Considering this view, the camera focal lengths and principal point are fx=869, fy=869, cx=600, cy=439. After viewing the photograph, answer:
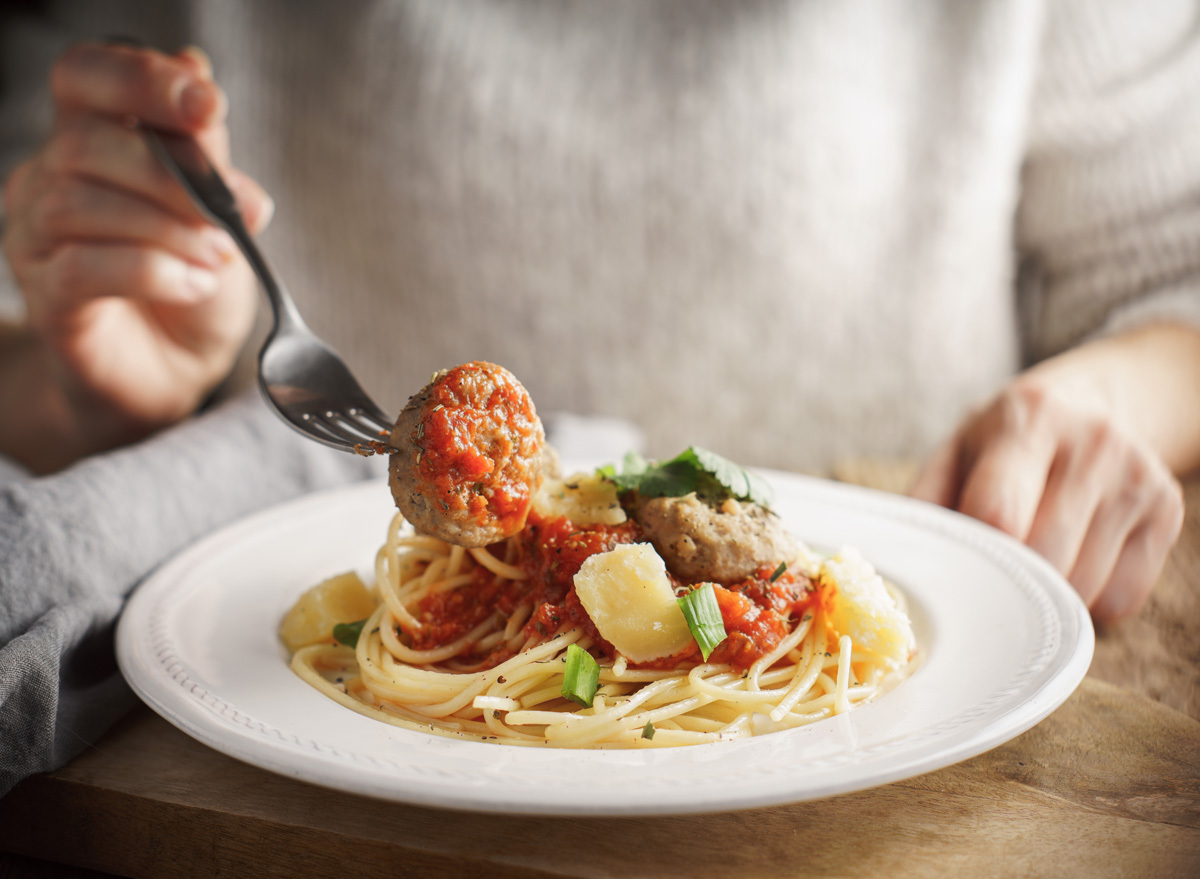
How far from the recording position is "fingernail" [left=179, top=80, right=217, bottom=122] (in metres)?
2.90

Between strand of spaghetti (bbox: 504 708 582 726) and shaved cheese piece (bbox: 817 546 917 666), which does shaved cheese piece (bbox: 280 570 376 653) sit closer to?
strand of spaghetti (bbox: 504 708 582 726)

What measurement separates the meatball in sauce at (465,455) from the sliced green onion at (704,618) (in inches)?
18.5

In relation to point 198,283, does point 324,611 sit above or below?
below

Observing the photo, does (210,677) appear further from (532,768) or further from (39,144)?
(39,144)

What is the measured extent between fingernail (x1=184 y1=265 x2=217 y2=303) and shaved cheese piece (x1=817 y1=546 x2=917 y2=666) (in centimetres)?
245

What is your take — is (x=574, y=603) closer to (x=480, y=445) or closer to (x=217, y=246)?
(x=480, y=445)

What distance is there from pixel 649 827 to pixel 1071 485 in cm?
190

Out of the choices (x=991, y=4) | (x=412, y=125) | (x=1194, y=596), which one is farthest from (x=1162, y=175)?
(x=412, y=125)

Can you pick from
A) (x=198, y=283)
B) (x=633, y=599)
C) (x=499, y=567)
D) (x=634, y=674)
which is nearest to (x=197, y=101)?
(x=198, y=283)

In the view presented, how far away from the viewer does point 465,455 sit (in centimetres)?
198

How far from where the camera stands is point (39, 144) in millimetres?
4672

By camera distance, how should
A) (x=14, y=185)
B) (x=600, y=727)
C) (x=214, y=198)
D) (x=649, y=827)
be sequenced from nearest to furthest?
(x=649, y=827) → (x=600, y=727) → (x=214, y=198) → (x=14, y=185)

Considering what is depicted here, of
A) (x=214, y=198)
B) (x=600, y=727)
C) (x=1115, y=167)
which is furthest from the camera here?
(x=1115, y=167)

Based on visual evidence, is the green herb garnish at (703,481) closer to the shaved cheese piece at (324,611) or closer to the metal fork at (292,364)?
the metal fork at (292,364)
